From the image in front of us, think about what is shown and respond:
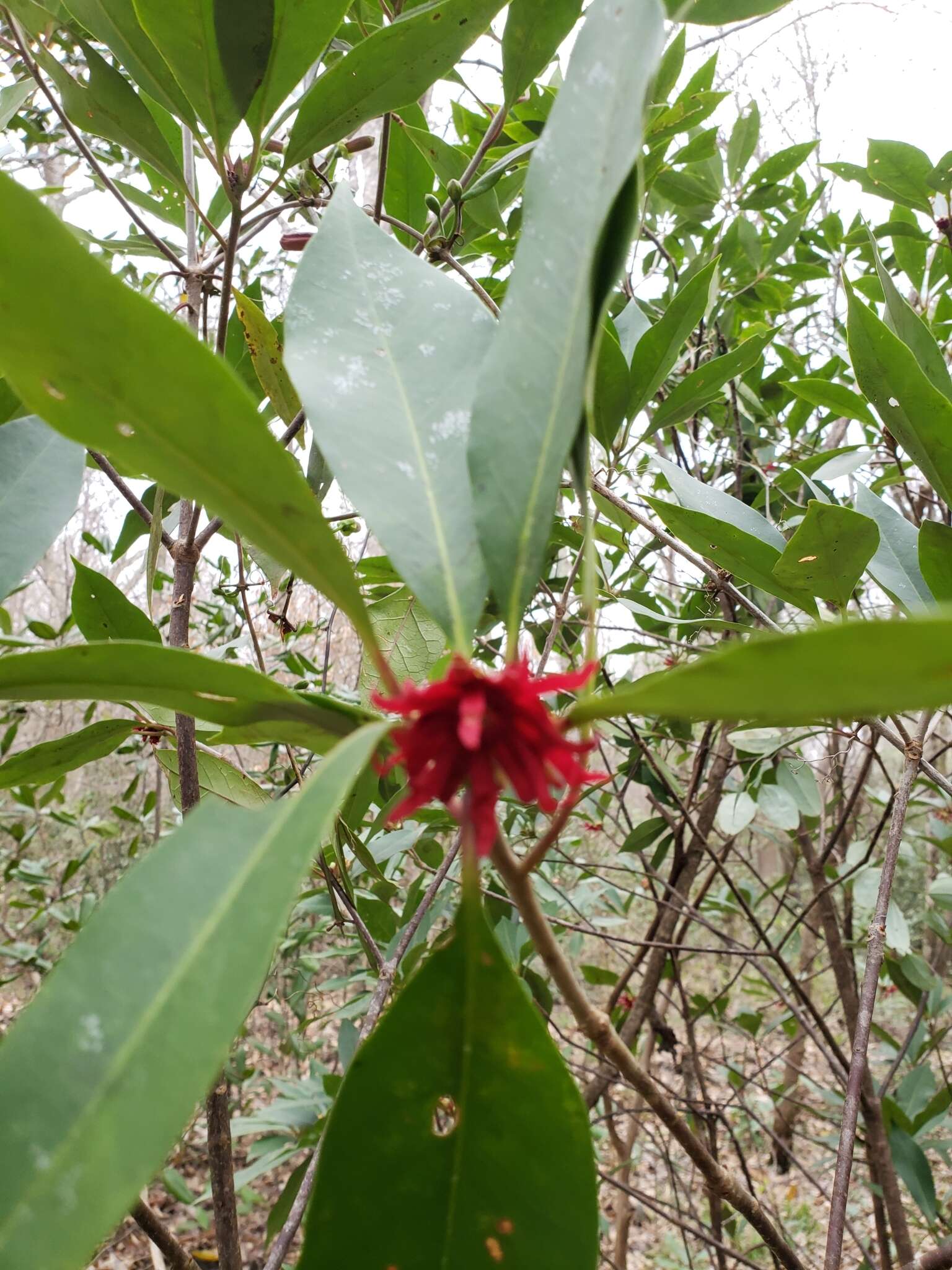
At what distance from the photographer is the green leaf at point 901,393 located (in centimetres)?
55

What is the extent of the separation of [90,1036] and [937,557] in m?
0.56

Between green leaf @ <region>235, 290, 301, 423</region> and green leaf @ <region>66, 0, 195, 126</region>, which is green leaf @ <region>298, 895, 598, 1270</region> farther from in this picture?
green leaf @ <region>66, 0, 195, 126</region>

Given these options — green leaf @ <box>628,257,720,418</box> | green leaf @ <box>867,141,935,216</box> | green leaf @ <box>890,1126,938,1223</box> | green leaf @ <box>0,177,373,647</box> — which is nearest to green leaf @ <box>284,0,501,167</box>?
green leaf @ <box>628,257,720,418</box>

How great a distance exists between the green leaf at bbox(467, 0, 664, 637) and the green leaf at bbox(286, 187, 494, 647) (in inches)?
1.2

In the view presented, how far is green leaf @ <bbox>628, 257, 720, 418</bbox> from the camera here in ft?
2.32

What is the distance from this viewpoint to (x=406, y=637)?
712 mm

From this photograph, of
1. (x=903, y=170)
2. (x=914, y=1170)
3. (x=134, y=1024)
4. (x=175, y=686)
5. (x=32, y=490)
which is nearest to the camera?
(x=134, y=1024)

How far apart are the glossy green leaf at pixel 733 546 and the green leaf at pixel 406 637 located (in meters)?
0.22

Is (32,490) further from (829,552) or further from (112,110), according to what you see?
(829,552)

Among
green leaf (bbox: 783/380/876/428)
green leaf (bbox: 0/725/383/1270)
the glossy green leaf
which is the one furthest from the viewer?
green leaf (bbox: 783/380/876/428)

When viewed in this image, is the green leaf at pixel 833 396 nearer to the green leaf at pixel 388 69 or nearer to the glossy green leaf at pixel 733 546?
the glossy green leaf at pixel 733 546

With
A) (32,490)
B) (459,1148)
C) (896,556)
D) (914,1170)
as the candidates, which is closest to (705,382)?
(896,556)

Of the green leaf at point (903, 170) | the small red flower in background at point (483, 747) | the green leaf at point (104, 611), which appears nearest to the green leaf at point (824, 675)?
the small red flower in background at point (483, 747)

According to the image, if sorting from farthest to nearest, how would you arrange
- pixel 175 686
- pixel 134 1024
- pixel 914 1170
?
pixel 914 1170 → pixel 175 686 → pixel 134 1024
